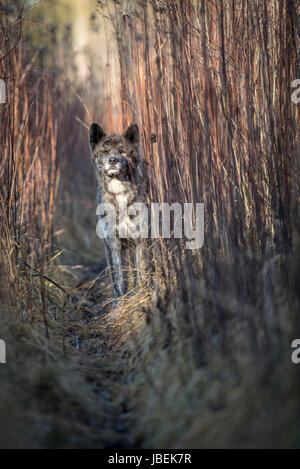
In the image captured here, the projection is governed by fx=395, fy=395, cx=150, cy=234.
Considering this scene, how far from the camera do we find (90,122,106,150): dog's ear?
377 centimetres

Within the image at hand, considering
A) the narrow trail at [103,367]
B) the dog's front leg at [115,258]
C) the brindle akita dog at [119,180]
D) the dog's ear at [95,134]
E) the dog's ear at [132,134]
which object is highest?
the dog's ear at [95,134]

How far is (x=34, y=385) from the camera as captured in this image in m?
2.03

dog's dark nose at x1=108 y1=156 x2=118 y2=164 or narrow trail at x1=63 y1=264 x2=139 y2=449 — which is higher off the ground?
dog's dark nose at x1=108 y1=156 x2=118 y2=164

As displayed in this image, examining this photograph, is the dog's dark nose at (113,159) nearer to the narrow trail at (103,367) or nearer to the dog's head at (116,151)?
the dog's head at (116,151)

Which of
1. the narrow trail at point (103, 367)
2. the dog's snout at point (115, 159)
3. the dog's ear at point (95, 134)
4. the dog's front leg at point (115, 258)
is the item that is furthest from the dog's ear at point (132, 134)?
the narrow trail at point (103, 367)

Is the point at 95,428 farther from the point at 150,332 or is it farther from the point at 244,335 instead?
the point at 244,335

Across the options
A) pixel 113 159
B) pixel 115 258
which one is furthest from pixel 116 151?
pixel 115 258

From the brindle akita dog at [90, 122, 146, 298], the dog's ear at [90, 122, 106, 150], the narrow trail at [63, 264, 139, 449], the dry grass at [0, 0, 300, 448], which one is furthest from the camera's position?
the dog's ear at [90, 122, 106, 150]

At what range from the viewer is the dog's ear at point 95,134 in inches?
148

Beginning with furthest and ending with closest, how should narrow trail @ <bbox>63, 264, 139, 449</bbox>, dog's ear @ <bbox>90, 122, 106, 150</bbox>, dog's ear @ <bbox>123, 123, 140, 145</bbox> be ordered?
dog's ear @ <bbox>90, 122, 106, 150</bbox>
dog's ear @ <bbox>123, 123, 140, 145</bbox>
narrow trail @ <bbox>63, 264, 139, 449</bbox>

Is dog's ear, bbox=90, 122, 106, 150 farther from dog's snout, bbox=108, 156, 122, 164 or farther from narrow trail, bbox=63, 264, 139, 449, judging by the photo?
narrow trail, bbox=63, 264, 139, 449

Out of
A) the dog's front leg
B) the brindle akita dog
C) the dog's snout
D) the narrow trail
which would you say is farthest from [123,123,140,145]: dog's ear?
the narrow trail

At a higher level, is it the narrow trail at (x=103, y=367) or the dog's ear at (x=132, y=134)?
the dog's ear at (x=132, y=134)

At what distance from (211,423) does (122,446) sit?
46 centimetres
